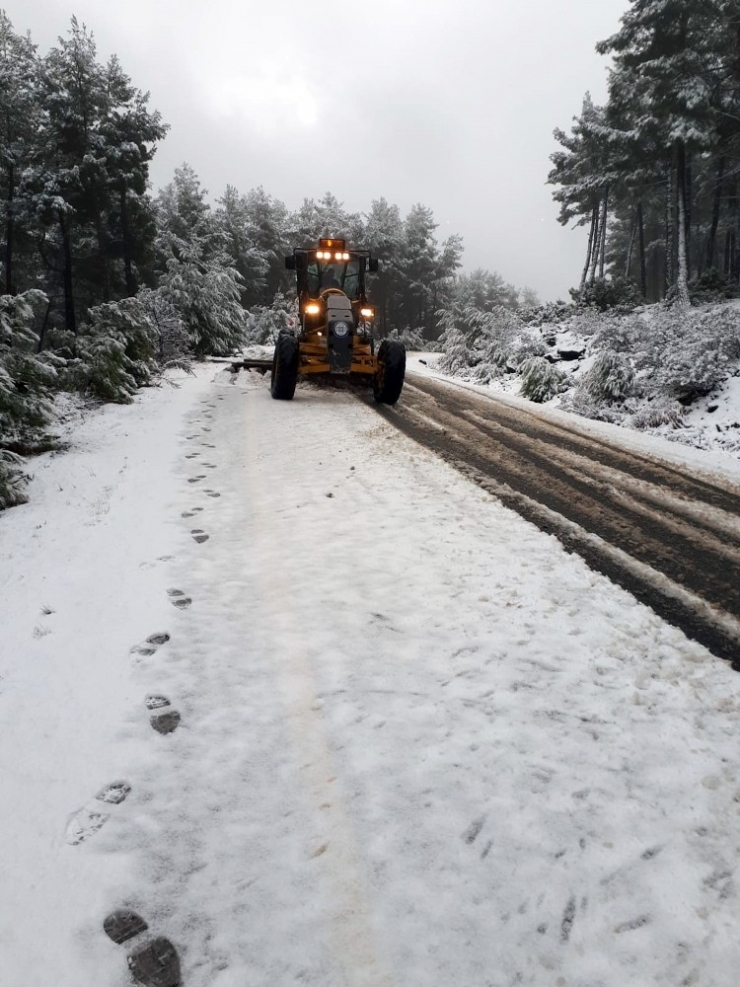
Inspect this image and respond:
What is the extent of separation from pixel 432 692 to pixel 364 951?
3.92 feet

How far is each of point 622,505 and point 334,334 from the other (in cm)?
631

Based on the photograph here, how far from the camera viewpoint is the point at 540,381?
12297 millimetres

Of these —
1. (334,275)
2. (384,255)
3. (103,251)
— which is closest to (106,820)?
(334,275)

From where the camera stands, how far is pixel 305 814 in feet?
6.99

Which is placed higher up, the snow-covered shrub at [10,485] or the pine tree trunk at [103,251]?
the pine tree trunk at [103,251]

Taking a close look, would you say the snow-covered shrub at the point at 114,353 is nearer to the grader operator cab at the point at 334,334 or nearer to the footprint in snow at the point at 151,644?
the grader operator cab at the point at 334,334

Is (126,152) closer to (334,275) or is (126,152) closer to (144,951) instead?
(334,275)

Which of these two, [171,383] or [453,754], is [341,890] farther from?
[171,383]

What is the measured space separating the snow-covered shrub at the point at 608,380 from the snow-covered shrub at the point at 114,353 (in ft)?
29.1

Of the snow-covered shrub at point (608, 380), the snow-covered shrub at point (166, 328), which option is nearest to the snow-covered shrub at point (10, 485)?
the snow-covered shrub at point (608, 380)

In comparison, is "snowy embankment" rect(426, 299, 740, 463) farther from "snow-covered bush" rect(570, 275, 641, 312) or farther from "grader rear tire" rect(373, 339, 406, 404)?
"snow-covered bush" rect(570, 275, 641, 312)

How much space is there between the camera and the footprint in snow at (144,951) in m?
1.63

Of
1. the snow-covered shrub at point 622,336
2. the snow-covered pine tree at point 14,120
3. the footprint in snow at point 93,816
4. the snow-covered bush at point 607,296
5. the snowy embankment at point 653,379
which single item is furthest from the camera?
the snow-covered pine tree at point 14,120

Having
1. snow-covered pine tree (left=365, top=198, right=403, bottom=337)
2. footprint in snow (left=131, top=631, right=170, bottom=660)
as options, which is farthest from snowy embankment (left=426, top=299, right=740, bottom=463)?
snow-covered pine tree (left=365, top=198, right=403, bottom=337)
